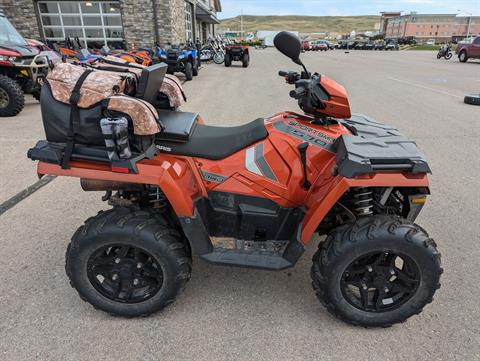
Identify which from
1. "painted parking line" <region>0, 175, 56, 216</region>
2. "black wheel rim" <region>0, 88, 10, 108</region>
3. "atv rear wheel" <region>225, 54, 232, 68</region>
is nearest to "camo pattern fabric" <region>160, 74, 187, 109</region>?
"painted parking line" <region>0, 175, 56, 216</region>

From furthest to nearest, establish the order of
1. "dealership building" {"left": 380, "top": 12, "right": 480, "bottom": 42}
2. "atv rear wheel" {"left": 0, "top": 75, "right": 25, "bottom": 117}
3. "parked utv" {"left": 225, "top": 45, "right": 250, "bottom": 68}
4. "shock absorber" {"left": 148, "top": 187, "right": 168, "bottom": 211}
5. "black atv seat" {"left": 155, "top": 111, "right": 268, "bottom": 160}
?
"dealership building" {"left": 380, "top": 12, "right": 480, "bottom": 42}
"parked utv" {"left": 225, "top": 45, "right": 250, "bottom": 68}
"atv rear wheel" {"left": 0, "top": 75, "right": 25, "bottom": 117}
"shock absorber" {"left": 148, "top": 187, "right": 168, "bottom": 211}
"black atv seat" {"left": 155, "top": 111, "right": 268, "bottom": 160}

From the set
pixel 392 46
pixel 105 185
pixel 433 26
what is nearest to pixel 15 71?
pixel 105 185

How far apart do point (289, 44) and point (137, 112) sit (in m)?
1.00

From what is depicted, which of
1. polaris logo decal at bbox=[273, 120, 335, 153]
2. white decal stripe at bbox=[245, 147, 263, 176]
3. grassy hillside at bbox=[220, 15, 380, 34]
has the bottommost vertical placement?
white decal stripe at bbox=[245, 147, 263, 176]

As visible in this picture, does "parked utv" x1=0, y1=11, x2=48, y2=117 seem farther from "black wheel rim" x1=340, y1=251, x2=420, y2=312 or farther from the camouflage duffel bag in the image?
"black wheel rim" x1=340, y1=251, x2=420, y2=312

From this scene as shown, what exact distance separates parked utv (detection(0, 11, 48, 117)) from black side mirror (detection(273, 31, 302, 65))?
714 cm

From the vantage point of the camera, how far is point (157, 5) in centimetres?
1761

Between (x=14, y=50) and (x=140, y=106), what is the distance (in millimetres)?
8107

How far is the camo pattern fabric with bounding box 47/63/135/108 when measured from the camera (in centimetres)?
202

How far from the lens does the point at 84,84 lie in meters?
2.03

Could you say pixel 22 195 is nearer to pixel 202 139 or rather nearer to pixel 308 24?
pixel 202 139

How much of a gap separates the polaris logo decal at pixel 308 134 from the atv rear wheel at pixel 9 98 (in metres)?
7.50

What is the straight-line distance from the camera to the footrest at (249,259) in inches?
92.3

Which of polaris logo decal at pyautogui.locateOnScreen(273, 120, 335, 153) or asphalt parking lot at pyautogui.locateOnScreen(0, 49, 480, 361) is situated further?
polaris logo decal at pyautogui.locateOnScreen(273, 120, 335, 153)
